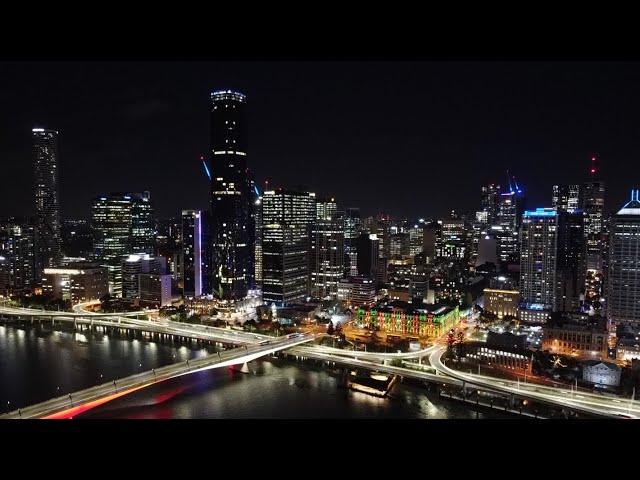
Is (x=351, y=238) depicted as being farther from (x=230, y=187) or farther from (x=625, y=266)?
(x=625, y=266)

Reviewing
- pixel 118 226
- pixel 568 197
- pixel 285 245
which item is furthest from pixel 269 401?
pixel 568 197

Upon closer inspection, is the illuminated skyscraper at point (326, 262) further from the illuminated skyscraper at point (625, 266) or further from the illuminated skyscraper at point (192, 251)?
the illuminated skyscraper at point (625, 266)

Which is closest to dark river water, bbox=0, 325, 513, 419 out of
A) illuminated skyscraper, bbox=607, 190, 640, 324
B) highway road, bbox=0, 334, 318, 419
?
highway road, bbox=0, 334, 318, 419

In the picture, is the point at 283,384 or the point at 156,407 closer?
the point at 156,407

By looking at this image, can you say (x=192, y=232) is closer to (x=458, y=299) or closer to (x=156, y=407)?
(x=458, y=299)

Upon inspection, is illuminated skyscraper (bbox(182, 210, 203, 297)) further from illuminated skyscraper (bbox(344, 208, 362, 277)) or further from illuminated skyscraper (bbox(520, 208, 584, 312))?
illuminated skyscraper (bbox(520, 208, 584, 312))

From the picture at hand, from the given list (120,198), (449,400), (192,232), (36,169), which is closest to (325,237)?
(192,232)
